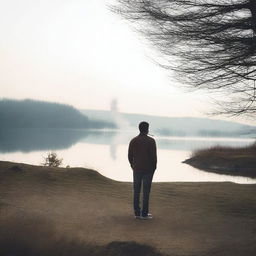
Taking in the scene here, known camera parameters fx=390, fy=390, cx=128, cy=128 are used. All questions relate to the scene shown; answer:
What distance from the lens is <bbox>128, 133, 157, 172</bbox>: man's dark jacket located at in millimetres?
8797

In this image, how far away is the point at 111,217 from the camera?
9422 mm

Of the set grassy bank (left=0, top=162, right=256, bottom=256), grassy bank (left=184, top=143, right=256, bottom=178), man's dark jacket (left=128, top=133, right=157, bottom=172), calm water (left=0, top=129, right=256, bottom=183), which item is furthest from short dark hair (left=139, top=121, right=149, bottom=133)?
grassy bank (left=184, top=143, right=256, bottom=178)

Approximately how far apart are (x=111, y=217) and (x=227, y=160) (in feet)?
93.3

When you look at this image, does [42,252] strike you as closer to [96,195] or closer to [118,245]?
[118,245]

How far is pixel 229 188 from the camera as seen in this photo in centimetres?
1387

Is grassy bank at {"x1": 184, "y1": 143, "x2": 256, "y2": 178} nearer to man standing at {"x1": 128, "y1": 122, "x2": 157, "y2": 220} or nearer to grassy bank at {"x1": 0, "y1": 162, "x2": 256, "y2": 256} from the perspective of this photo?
grassy bank at {"x1": 0, "y1": 162, "x2": 256, "y2": 256}

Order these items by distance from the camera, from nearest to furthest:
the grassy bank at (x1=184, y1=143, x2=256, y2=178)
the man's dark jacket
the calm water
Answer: the man's dark jacket → the calm water → the grassy bank at (x1=184, y1=143, x2=256, y2=178)

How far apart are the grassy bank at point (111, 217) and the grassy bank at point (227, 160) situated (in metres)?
19.8

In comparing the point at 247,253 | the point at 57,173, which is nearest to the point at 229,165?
the point at 57,173

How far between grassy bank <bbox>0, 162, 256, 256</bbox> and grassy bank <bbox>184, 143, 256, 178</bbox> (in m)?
19.8

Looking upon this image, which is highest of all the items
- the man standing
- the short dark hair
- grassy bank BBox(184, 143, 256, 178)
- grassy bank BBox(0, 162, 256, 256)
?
the short dark hair

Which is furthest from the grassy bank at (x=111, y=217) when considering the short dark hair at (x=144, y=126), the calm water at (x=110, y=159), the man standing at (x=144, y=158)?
the calm water at (x=110, y=159)

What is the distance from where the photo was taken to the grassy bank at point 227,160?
1320 inches

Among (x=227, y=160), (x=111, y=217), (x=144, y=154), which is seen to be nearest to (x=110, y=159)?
(x=227, y=160)
